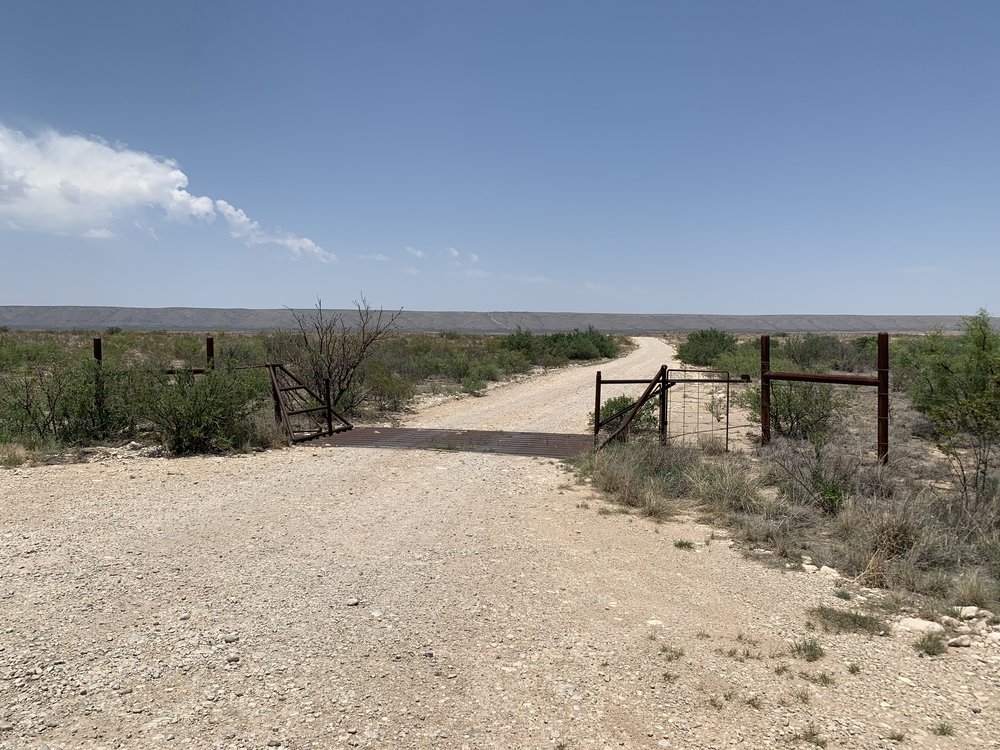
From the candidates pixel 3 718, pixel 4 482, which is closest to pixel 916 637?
pixel 3 718

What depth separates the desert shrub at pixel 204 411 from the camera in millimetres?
11273

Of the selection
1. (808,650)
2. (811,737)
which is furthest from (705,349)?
(811,737)

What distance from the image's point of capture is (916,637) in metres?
4.77

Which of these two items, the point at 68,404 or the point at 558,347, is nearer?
the point at 68,404

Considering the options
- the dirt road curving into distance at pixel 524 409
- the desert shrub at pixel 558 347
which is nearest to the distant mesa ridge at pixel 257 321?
the desert shrub at pixel 558 347

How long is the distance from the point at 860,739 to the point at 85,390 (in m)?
12.2

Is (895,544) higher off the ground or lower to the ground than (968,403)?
lower

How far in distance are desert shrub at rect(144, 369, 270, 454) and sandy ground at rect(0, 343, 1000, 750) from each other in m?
3.29

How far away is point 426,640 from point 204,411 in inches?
318

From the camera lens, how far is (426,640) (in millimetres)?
4660

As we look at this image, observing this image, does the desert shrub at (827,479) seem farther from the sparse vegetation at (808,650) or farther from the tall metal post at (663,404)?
the sparse vegetation at (808,650)

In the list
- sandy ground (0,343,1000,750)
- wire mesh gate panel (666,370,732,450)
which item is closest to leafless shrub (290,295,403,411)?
wire mesh gate panel (666,370,732,450)

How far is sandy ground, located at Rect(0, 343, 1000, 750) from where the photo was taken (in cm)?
369

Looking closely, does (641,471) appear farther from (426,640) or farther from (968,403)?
(426,640)
